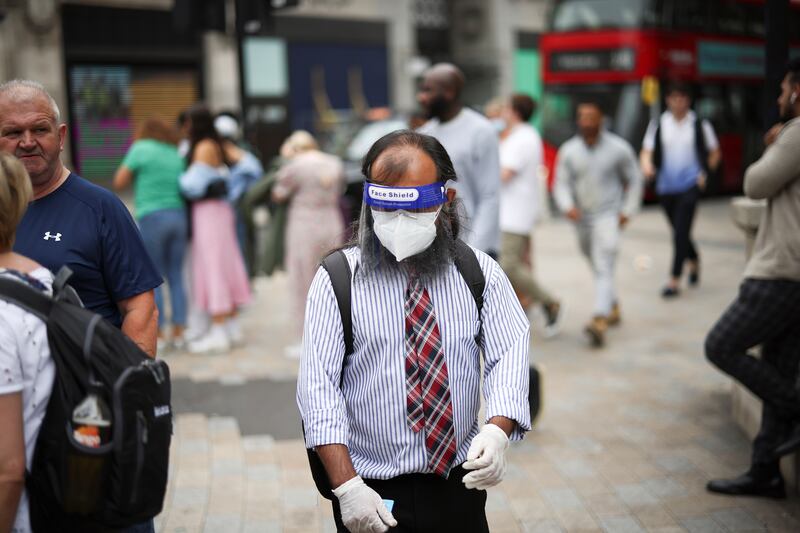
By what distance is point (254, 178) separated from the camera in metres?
8.65

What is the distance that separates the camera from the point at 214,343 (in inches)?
296

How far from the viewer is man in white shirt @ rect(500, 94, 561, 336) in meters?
7.45

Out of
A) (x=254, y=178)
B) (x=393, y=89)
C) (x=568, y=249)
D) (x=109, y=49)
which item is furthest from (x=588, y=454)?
(x=393, y=89)

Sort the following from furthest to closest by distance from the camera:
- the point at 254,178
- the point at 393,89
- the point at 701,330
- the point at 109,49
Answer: the point at 393,89 < the point at 109,49 < the point at 254,178 < the point at 701,330

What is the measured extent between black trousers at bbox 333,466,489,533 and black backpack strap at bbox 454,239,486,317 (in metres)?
0.44

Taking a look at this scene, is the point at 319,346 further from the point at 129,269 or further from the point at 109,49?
the point at 109,49

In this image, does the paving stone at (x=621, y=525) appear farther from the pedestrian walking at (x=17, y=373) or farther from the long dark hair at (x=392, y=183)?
the pedestrian walking at (x=17, y=373)

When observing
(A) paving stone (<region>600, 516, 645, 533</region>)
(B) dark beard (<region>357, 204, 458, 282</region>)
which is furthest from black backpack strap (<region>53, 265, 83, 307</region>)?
(A) paving stone (<region>600, 516, 645, 533</region>)

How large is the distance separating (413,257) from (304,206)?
5018 mm

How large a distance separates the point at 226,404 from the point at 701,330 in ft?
12.8

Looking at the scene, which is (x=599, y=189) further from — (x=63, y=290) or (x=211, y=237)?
(x=63, y=290)

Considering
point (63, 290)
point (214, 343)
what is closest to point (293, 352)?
point (214, 343)

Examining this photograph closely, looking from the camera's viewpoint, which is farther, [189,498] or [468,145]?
[468,145]

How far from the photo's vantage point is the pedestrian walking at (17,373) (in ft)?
6.40
